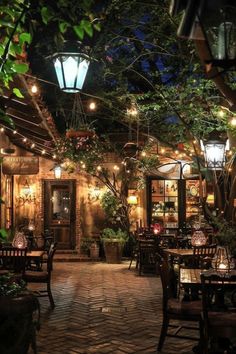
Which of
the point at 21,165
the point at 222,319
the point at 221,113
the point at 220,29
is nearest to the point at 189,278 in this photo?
the point at 222,319

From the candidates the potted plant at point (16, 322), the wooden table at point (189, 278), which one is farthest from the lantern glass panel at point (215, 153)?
the potted plant at point (16, 322)

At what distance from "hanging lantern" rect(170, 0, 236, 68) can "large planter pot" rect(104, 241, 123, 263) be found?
1190 centimetres

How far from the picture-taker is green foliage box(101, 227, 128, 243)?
14281 millimetres

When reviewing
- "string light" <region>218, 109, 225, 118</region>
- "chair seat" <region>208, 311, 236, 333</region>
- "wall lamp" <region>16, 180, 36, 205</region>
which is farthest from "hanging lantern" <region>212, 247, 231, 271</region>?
"wall lamp" <region>16, 180, 36, 205</region>

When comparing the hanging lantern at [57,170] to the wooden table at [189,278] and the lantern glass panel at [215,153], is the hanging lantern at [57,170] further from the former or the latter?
the wooden table at [189,278]


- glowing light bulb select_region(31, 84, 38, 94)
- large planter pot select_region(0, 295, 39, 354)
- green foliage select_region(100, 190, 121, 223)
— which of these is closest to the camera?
large planter pot select_region(0, 295, 39, 354)

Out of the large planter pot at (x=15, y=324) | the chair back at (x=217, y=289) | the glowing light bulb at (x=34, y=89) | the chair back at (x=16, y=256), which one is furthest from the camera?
the chair back at (x=16, y=256)

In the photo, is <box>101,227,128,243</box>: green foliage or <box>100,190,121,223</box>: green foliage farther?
<box>100,190,121,223</box>: green foliage

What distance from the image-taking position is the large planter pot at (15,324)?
3846 millimetres

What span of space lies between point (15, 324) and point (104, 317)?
11.2 feet

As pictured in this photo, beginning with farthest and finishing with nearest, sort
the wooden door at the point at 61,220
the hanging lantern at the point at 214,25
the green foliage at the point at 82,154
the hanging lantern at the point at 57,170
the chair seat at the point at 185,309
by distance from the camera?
the wooden door at the point at 61,220 < the hanging lantern at the point at 57,170 < the green foliage at the point at 82,154 < the chair seat at the point at 185,309 < the hanging lantern at the point at 214,25

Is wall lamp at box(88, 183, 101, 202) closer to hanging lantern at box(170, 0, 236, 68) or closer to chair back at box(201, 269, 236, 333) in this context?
chair back at box(201, 269, 236, 333)

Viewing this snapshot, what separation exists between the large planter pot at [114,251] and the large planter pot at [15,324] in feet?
33.6

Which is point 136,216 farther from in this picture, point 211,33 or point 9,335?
point 211,33
